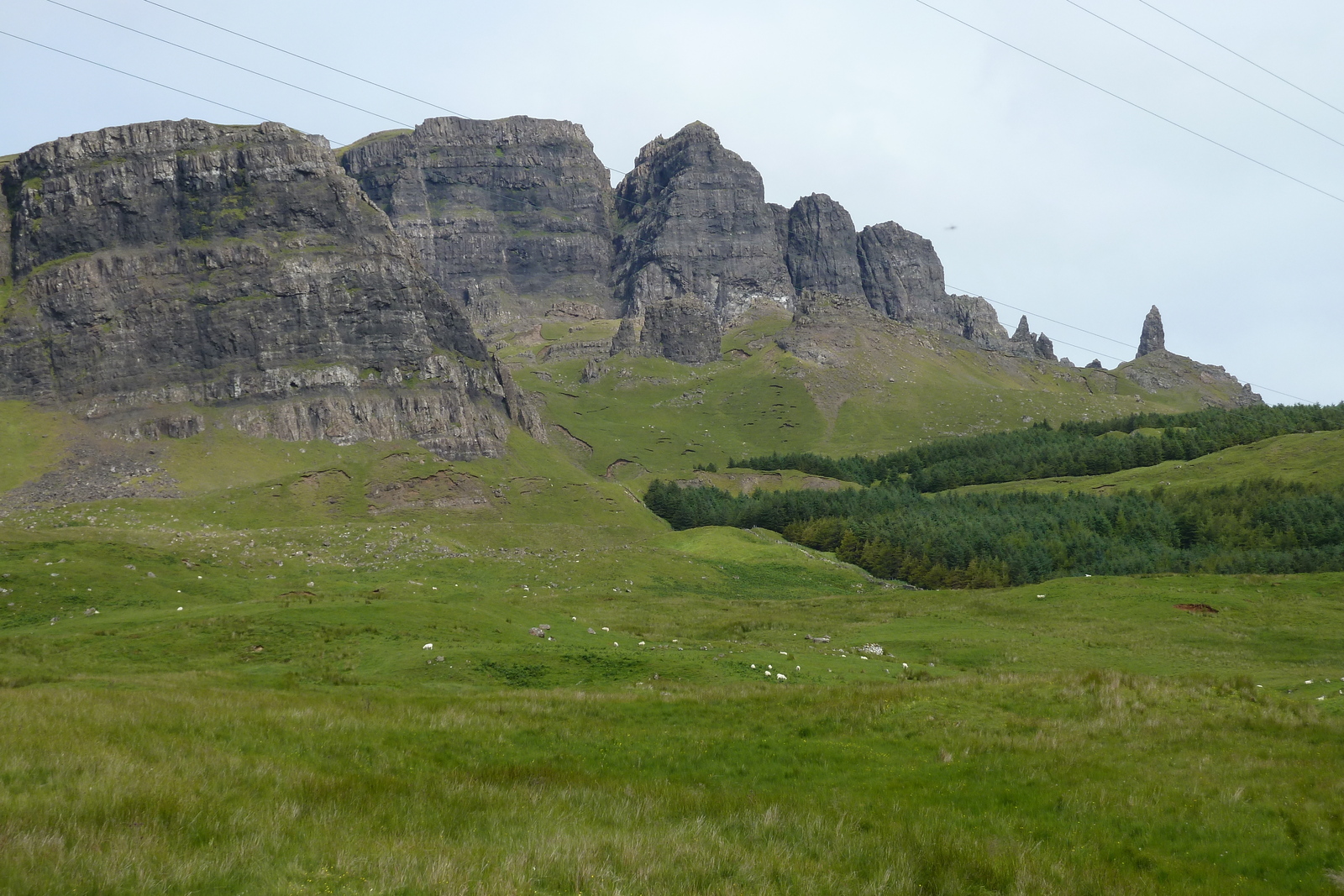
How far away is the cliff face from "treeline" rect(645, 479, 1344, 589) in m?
56.3

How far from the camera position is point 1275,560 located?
325 ft

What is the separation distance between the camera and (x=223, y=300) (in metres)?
162

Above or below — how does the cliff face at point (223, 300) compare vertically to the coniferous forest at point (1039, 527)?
above

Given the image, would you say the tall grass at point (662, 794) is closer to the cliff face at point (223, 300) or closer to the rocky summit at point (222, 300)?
the rocky summit at point (222, 300)

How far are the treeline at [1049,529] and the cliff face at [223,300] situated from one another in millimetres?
56321

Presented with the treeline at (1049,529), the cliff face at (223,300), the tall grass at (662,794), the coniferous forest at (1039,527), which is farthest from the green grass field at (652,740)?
the cliff face at (223,300)

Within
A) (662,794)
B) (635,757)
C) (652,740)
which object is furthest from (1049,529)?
(662,794)

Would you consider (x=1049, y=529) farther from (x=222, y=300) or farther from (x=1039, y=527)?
(x=222, y=300)

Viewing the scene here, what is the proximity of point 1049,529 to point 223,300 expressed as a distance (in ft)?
463

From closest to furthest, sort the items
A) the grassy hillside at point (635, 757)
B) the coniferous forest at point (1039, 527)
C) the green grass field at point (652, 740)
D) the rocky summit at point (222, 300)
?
the grassy hillside at point (635, 757) < the green grass field at point (652, 740) < the coniferous forest at point (1039, 527) < the rocky summit at point (222, 300)

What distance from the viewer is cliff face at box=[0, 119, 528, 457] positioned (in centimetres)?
15450

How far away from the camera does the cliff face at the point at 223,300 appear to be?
154 metres

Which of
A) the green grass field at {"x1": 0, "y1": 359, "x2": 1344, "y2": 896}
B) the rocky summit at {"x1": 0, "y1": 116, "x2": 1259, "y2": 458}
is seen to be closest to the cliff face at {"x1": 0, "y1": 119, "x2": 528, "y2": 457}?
the rocky summit at {"x1": 0, "y1": 116, "x2": 1259, "y2": 458}

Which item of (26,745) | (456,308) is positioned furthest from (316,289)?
(26,745)
